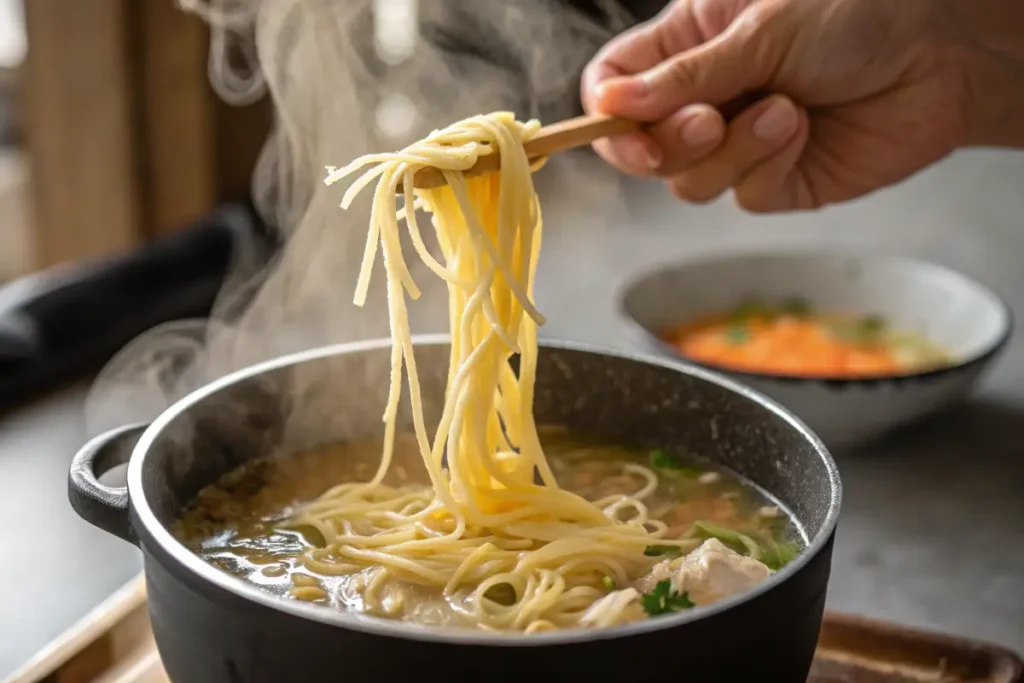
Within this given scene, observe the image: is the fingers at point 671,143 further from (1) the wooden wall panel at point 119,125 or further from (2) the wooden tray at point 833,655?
(1) the wooden wall panel at point 119,125

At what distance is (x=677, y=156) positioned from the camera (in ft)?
5.88

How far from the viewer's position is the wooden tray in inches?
54.6

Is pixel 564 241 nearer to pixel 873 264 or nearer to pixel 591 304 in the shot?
pixel 591 304

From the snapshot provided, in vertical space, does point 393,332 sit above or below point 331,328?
above

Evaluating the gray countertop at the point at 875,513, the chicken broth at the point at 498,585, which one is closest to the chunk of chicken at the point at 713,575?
the chicken broth at the point at 498,585

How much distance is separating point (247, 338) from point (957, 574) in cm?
141

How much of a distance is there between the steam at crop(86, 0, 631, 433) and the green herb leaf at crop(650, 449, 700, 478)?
0.77 meters

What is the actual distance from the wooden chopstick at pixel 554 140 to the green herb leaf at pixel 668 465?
0.47 metres

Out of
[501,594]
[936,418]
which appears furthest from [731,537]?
[936,418]

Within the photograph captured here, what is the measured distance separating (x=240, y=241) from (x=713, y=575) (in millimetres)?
1929

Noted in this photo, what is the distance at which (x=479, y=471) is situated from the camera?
4.73 ft

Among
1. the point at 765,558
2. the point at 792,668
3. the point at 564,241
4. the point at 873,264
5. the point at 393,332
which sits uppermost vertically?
the point at 393,332

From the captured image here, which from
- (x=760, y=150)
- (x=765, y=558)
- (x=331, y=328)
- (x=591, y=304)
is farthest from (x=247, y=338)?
(x=765, y=558)

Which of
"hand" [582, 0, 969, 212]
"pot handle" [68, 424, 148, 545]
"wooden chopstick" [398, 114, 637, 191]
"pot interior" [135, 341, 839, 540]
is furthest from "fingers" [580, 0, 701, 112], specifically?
"pot handle" [68, 424, 148, 545]
